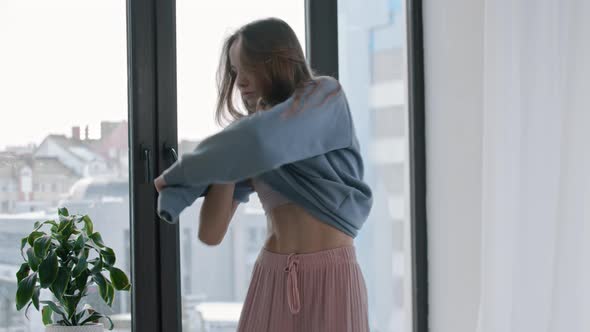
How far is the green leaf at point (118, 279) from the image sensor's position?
1.92m

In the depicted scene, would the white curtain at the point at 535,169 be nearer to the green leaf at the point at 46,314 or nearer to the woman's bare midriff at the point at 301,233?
the woman's bare midriff at the point at 301,233

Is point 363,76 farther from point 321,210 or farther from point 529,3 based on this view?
point 321,210

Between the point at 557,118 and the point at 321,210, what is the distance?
1.13 metres

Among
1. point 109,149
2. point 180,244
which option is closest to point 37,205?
point 109,149

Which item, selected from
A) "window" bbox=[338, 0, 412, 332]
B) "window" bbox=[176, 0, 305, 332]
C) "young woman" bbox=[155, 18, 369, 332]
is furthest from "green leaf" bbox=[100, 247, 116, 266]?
"window" bbox=[338, 0, 412, 332]

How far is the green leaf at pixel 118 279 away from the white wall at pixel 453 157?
113 cm

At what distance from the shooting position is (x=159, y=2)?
6.98ft

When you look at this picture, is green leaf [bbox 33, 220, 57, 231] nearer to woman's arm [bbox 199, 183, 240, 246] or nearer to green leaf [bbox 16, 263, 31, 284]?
green leaf [bbox 16, 263, 31, 284]

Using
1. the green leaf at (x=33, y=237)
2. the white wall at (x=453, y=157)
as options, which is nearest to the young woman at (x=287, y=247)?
the green leaf at (x=33, y=237)

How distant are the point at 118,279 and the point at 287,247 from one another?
24.6 inches

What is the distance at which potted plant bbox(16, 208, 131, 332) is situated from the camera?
1799 millimetres

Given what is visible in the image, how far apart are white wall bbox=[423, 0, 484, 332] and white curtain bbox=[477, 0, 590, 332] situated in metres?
0.15

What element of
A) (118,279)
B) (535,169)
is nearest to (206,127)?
(118,279)

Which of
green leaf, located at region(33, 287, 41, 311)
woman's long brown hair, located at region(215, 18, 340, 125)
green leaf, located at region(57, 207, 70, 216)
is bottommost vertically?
green leaf, located at region(33, 287, 41, 311)
